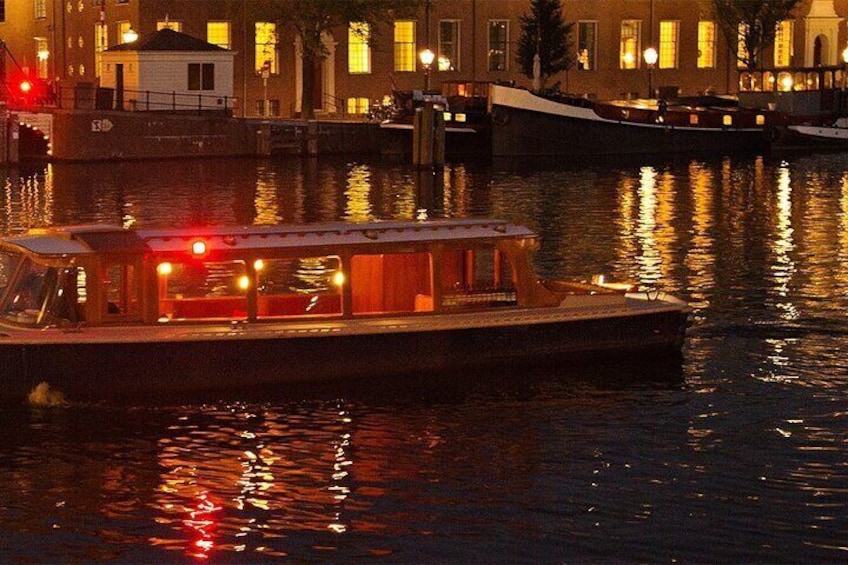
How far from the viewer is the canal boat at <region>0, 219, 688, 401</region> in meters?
24.6

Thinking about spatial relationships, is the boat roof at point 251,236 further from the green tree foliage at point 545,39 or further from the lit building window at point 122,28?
the green tree foliage at point 545,39

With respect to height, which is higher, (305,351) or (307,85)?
(307,85)

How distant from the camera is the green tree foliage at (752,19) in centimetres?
9062

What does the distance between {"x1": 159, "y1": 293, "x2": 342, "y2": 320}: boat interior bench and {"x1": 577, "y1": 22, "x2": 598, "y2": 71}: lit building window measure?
6642 centimetres

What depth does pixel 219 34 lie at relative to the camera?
3290 inches

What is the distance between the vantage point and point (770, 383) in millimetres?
26141

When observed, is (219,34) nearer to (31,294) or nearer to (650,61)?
(650,61)

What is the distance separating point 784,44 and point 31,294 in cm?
7726

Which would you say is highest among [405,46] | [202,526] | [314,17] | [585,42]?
[314,17]

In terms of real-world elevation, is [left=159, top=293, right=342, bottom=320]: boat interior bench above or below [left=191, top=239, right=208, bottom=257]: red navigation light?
below

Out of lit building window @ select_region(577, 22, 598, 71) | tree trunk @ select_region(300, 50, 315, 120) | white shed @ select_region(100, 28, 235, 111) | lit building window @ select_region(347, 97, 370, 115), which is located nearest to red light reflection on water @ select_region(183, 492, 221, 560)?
white shed @ select_region(100, 28, 235, 111)

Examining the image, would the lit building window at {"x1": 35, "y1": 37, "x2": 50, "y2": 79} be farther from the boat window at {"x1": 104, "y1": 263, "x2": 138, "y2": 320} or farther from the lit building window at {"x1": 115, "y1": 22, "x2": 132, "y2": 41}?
the boat window at {"x1": 104, "y1": 263, "x2": 138, "y2": 320}

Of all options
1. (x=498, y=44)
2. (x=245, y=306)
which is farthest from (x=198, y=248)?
(x=498, y=44)

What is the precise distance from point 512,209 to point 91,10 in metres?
39.8
